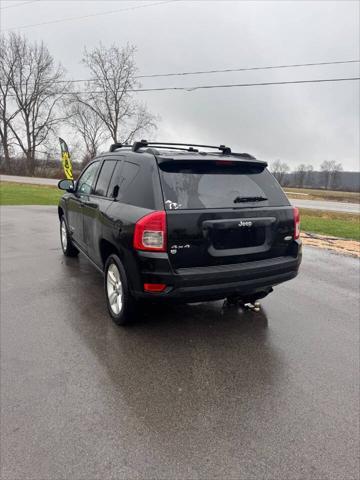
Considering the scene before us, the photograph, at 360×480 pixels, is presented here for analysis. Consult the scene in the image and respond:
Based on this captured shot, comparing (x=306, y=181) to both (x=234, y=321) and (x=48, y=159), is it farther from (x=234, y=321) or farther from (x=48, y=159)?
(x=234, y=321)

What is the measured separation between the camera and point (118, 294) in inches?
146

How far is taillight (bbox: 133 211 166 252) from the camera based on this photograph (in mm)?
3023

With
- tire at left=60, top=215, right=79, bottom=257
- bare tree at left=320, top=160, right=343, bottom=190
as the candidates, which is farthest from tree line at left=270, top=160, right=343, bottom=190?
tire at left=60, top=215, right=79, bottom=257

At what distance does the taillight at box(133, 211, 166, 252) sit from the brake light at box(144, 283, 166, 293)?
0.31 meters

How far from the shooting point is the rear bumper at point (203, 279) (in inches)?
120

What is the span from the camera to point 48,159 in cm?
5069

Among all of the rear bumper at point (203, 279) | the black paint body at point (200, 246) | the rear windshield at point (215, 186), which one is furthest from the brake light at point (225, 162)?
the rear bumper at point (203, 279)

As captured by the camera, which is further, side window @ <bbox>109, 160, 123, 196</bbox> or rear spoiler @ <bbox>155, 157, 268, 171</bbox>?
side window @ <bbox>109, 160, 123, 196</bbox>

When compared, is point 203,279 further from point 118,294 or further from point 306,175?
point 306,175

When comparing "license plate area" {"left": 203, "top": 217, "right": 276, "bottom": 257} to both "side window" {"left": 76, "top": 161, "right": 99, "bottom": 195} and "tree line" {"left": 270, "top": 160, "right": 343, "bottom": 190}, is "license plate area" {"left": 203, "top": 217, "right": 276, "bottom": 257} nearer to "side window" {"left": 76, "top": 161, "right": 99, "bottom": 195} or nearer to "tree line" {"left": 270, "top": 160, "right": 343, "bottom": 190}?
"side window" {"left": 76, "top": 161, "right": 99, "bottom": 195}

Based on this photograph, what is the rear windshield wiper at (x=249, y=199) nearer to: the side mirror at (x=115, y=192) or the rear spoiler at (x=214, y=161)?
the rear spoiler at (x=214, y=161)

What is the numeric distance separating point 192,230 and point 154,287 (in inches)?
24.1

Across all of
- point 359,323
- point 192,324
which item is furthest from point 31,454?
point 359,323

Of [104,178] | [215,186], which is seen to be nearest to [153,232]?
[215,186]
